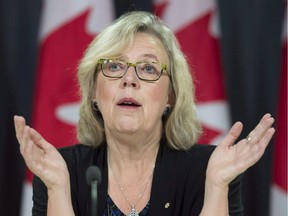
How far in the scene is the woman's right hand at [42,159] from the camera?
1779 millimetres

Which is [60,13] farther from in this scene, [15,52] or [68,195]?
[68,195]

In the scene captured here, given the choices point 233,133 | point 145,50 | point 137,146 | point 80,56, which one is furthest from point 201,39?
point 233,133

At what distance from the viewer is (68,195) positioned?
190 centimetres

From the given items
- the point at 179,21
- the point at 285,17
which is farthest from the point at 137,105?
the point at 285,17

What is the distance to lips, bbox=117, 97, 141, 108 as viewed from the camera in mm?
1950

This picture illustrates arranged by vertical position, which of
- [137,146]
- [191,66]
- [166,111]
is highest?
[191,66]

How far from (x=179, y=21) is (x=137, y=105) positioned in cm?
82

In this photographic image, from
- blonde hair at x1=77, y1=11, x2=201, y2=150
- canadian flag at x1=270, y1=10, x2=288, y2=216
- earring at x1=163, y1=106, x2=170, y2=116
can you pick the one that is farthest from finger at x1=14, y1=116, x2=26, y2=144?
canadian flag at x1=270, y1=10, x2=288, y2=216

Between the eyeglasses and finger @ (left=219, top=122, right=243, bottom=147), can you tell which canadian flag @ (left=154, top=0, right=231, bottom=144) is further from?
→ finger @ (left=219, top=122, right=243, bottom=147)

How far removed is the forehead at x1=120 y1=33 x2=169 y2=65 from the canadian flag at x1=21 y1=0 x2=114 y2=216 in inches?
25.7

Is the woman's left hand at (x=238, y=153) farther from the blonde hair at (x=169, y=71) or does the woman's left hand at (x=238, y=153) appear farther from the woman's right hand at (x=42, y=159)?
the woman's right hand at (x=42, y=159)

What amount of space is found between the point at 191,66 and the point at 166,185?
0.77 meters

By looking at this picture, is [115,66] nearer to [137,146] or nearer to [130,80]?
[130,80]

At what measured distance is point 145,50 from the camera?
2051 millimetres
